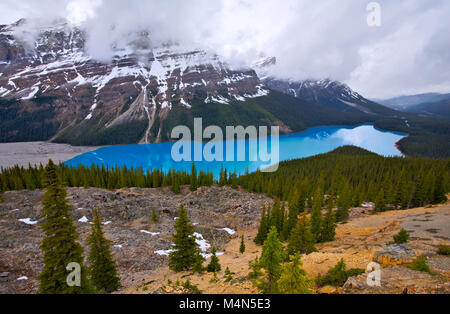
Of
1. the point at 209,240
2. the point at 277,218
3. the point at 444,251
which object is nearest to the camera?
the point at 444,251

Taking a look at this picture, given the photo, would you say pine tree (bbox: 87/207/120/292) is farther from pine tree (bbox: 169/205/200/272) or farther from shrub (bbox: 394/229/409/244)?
shrub (bbox: 394/229/409/244)

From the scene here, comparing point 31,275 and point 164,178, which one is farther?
point 164,178

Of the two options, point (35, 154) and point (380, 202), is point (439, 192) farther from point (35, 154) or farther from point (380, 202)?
point (35, 154)

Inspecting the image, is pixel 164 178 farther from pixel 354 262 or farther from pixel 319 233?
pixel 354 262

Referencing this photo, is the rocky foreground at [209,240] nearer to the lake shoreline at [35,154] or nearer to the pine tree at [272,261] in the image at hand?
the pine tree at [272,261]

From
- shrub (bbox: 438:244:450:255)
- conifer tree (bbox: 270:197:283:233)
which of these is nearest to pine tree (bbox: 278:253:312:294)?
shrub (bbox: 438:244:450:255)

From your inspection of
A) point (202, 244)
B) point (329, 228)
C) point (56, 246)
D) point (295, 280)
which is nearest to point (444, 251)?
point (295, 280)
